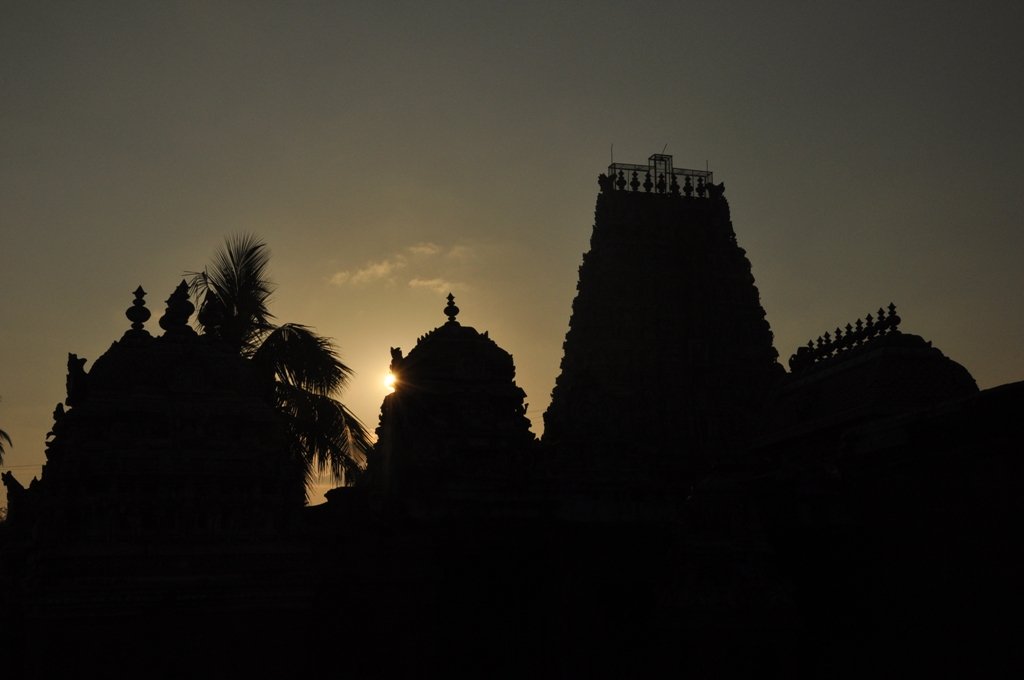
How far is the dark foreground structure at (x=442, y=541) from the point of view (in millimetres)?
13367

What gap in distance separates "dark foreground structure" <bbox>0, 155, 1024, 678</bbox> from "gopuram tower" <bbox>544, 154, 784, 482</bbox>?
24795 millimetres

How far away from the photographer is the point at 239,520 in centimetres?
1786

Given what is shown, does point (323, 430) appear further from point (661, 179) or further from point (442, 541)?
point (661, 179)

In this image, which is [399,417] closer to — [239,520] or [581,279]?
[239,520]

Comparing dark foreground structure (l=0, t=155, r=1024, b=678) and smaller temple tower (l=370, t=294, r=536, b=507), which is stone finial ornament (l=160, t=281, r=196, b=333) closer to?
dark foreground structure (l=0, t=155, r=1024, b=678)

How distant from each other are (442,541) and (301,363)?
8.54 metres

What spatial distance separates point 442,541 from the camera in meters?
18.6

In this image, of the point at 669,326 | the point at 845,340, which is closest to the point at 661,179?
the point at 669,326

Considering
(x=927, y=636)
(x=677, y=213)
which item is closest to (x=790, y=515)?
(x=927, y=636)

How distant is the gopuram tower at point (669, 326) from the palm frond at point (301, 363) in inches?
852

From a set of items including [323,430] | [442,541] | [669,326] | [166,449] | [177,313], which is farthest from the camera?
[669,326]

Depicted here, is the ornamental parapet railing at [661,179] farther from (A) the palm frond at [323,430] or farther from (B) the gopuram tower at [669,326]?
(A) the palm frond at [323,430]

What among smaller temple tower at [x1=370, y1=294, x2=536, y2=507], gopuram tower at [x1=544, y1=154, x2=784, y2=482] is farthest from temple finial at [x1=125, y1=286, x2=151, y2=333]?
gopuram tower at [x1=544, y1=154, x2=784, y2=482]

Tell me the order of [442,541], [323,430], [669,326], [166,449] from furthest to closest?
[669,326] → [323,430] → [442,541] → [166,449]
